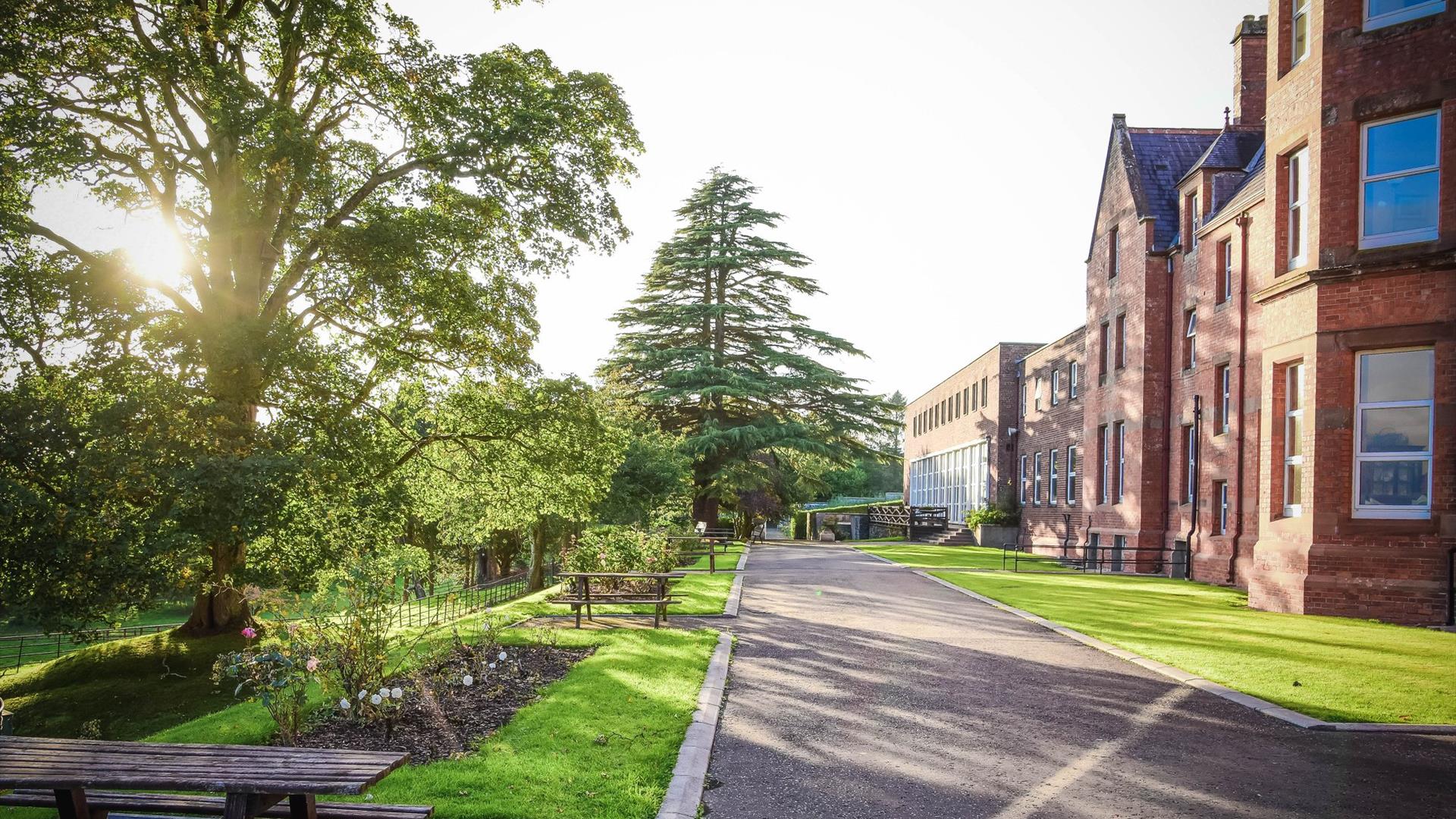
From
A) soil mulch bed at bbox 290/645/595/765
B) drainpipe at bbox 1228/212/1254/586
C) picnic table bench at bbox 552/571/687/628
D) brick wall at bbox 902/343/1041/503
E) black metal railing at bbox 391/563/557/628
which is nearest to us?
soil mulch bed at bbox 290/645/595/765

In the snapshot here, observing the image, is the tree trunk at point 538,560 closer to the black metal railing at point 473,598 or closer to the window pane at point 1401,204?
the black metal railing at point 473,598

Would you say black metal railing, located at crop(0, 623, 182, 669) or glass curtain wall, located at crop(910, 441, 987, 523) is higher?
glass curtain wall, located at crop(910, 441, 987, 523)

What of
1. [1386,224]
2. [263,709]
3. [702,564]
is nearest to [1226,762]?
[263,709]

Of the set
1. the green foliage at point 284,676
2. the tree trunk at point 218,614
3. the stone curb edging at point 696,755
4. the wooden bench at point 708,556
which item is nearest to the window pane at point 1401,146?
the stone curb edging at point 696,755

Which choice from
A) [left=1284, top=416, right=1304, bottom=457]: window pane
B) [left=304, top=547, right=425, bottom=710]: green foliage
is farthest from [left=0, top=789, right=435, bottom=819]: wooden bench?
[left=1284, top=416, right=1304, bottom=457]: window pane

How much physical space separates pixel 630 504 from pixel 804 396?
1763cm

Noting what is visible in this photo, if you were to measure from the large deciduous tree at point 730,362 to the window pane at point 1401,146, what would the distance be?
91.7ft

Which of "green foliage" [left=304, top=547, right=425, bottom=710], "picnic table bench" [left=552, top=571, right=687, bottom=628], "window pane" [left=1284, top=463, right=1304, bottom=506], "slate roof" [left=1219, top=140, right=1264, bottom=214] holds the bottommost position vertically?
"picnic table bench" [left=552, top=571, right=687, bottom=628]

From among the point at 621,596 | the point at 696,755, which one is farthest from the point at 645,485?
the point at 696,755

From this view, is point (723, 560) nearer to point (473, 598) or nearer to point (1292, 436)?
point (473, 598)

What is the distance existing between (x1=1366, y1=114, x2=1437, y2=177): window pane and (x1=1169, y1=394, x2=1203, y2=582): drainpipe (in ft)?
32.8

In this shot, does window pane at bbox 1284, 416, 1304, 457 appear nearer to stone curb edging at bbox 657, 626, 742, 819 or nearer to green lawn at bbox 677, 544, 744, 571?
stone curb edging at bbox 657, 626, 742, 819

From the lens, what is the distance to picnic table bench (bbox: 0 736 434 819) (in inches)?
162

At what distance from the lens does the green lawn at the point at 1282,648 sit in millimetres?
8953
